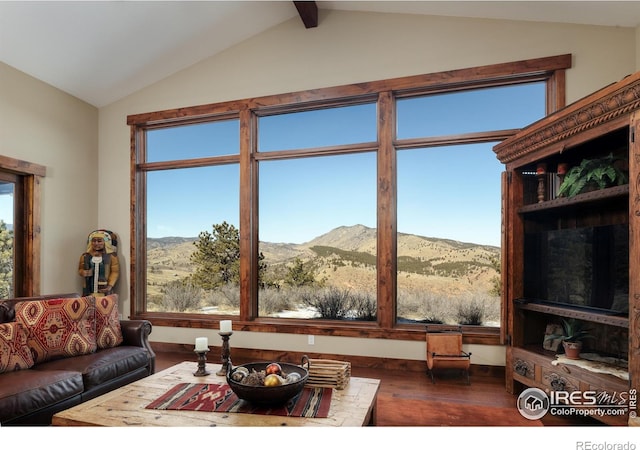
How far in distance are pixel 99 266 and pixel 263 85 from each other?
2.92 meters

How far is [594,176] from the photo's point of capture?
2.72m

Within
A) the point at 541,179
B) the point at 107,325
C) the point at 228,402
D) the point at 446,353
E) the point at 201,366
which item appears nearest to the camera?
the point at 228,402

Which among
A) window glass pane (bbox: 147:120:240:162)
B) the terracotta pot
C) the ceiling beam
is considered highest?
the ceiling beam

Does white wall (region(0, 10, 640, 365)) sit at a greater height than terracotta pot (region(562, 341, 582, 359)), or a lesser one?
greater

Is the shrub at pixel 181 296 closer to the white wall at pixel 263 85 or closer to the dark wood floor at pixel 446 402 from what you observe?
the white wall at pixel 263 85

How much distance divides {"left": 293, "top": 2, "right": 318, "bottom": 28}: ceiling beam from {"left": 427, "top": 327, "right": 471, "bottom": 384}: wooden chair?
11.3ft

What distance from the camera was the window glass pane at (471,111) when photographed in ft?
12.8

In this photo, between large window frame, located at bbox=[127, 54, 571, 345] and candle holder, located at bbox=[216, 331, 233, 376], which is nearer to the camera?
candle holder, located at bbox=[216, 331, 233, 376]

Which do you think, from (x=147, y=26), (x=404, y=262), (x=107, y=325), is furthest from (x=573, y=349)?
(x=147, y=26)

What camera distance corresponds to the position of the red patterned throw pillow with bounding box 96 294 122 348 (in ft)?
11.1

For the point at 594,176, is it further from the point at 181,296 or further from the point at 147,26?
the point at 181,296

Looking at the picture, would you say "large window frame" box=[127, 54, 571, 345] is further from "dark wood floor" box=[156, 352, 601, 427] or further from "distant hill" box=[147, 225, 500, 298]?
"dark wood floor" box=[156, 352, 601, 427]

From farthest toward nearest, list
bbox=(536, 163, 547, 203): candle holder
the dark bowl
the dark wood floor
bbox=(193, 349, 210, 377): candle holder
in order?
bbox=(536, 163, 547, 203): candle holder
the dark wood floor
bbox=(193, 349, 210, 377): candle holder
the dark bowl

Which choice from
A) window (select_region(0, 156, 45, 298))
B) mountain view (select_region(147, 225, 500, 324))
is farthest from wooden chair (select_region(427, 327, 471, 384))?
window (select_region(0, 156, 45, 298))
